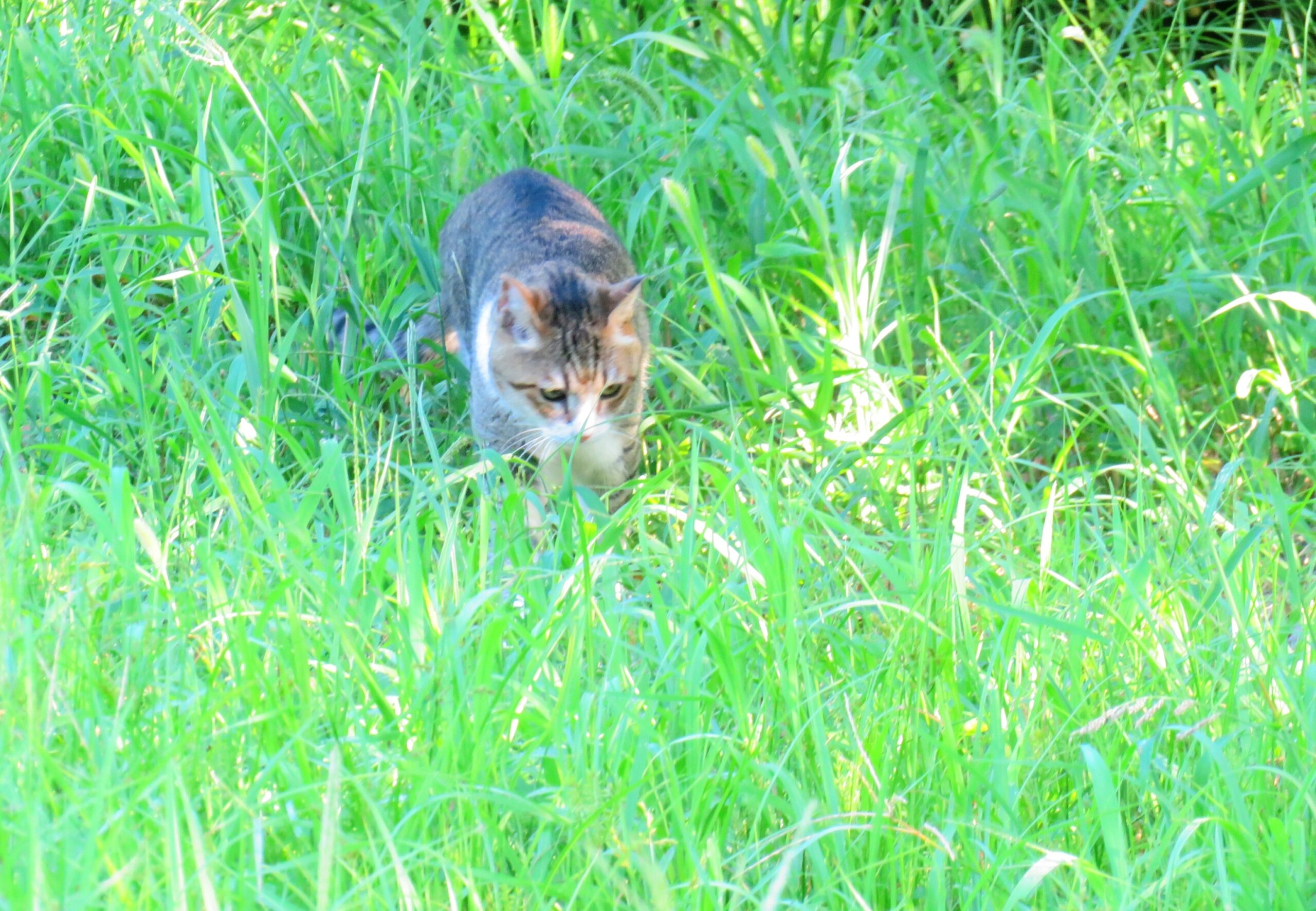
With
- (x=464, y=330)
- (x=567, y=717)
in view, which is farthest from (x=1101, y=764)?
(x=464, y=330)

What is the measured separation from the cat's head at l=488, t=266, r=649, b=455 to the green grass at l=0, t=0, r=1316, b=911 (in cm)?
21

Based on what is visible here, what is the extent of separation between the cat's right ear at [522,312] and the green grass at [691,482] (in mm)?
314

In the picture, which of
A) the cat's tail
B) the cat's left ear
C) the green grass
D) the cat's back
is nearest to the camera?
the green grass

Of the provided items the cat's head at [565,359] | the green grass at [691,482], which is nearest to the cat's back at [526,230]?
the green grass at [691,482]

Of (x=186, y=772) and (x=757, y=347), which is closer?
(x=186, y=772)

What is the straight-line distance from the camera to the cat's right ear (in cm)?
344

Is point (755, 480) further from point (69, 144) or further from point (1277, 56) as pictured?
point (1277, 56)

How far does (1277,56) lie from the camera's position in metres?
4.65

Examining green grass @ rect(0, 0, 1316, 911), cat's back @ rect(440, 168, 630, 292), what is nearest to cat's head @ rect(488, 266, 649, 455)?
green grass @ rect(0, 0, 1316, 911)

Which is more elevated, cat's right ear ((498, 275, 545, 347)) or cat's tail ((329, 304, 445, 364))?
cat's right ear ((498, 275, 545, 347))

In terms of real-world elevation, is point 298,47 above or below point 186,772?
above

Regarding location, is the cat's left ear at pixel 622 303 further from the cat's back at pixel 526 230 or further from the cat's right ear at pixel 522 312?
the cat's back at pixel 526 230

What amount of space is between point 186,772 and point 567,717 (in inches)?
20.5

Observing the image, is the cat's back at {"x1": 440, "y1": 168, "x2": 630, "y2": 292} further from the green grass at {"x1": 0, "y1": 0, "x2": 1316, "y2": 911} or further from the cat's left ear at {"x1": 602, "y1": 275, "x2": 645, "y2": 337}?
the cat's left ear at {"x1": 602, "y1": 275, "x2": 645, "y2": 337}
